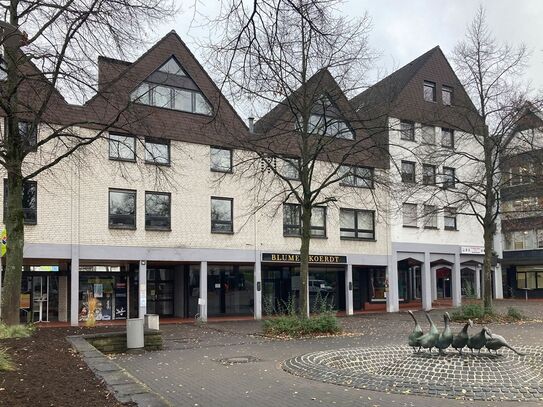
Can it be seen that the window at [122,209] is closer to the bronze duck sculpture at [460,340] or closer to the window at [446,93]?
the bronze duck sculpture at [460,340]

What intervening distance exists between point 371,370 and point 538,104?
56.7ft

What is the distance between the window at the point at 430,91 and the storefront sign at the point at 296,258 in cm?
1249

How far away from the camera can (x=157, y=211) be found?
27.3 meters

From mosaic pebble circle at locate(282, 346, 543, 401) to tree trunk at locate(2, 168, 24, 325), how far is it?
25.6 ft

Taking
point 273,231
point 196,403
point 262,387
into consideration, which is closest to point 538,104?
point 273,231

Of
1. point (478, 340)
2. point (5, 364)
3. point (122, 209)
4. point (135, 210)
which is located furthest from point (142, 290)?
point (478, 340)

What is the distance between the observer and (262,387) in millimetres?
9883

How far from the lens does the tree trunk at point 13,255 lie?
15.2 m

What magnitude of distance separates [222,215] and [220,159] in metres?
2.78

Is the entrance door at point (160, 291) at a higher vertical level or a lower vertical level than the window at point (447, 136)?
lower

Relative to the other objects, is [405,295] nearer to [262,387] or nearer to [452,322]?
[452,322]

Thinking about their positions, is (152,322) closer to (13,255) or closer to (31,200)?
(13,255)

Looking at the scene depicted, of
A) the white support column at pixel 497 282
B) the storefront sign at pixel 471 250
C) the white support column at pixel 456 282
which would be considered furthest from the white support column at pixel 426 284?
the white support column at pixel 497 282

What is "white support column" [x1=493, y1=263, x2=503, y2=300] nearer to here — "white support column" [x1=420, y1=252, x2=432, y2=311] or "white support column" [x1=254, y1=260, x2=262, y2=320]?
"white support column" [x1=420, y1=252, x2=432, y2=311]
